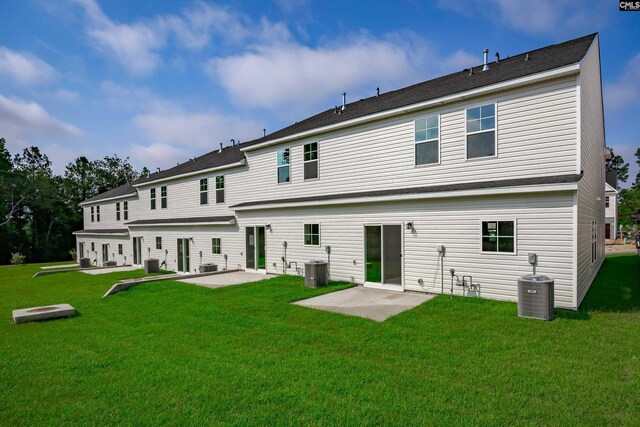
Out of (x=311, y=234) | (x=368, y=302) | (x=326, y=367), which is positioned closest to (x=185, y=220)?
(x=311, y=234)

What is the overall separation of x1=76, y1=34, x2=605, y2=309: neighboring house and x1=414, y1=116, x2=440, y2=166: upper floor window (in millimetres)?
32

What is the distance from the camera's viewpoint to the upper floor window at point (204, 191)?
18422 millimetres

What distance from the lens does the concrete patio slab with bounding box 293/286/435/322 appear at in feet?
24.9

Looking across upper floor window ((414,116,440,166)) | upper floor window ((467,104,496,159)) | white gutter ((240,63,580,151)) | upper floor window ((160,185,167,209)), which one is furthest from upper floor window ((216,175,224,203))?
upper floor window ((467,104,496,159))

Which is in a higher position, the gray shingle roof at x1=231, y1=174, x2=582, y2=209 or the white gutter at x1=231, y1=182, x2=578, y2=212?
the gray shingle roof at x1=231, y1=174, x2=582, y2=209

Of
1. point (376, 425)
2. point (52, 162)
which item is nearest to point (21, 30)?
point (376, 425)

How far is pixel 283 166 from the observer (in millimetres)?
14133

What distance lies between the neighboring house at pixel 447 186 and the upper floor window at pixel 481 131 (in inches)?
1.1

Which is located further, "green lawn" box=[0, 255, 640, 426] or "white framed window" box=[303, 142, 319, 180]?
"white framed window" box=[303, 142, 319, 180]

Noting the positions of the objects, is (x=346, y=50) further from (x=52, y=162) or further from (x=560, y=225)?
(x=52, y=162)

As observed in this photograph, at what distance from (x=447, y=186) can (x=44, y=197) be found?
45.5 metres

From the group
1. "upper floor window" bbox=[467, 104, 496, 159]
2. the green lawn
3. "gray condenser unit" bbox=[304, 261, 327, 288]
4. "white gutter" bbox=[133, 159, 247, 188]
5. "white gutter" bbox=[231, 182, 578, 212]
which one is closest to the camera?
the green lawn

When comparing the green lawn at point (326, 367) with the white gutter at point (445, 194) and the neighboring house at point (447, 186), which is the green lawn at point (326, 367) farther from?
the white gutter at point (445, 194)

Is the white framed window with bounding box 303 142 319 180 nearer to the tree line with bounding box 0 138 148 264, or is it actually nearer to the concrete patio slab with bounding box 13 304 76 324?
the concrete patio slab with bounding box 13 304 76 324
